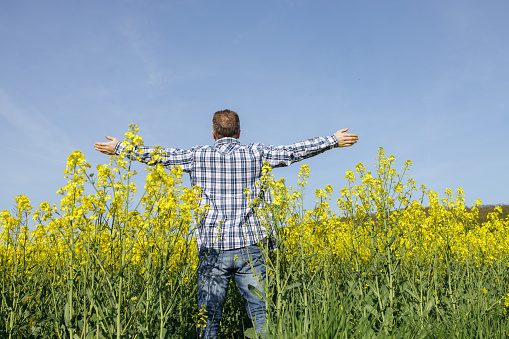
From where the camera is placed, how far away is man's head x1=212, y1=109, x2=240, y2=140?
3.31 meters

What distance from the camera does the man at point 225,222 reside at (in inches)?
119

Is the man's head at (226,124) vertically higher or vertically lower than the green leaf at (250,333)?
higher

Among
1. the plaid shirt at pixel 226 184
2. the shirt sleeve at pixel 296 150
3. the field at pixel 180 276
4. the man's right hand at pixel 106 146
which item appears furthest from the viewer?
the man's right hand at pixel 106 146


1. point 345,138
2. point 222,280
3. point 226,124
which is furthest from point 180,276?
point 345,138

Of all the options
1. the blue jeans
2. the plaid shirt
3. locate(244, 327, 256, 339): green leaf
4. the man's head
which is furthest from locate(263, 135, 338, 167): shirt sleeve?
locate(244, 327, 256, 339): green leaf

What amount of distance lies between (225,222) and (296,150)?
0.93 m

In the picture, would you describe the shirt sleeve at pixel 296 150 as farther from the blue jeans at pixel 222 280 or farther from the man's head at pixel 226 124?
the blue jeans at pixel 222 280

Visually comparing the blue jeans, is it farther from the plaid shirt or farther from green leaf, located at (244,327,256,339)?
green leaf, located at (244,327,256,339)

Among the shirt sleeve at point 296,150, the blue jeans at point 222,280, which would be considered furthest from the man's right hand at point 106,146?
the shirt sleeve at point 296,150

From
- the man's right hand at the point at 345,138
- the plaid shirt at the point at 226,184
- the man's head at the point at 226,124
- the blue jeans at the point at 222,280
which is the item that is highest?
the man's head at the point at 226,124

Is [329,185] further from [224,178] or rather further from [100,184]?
[100,184]

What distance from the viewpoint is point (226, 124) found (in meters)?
3.30

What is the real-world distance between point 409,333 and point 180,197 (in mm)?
2069

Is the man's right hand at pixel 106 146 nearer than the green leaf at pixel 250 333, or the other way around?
the green leaf at pixel 250 333
